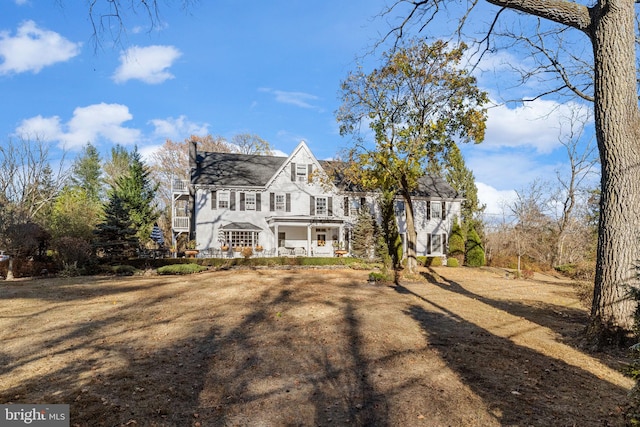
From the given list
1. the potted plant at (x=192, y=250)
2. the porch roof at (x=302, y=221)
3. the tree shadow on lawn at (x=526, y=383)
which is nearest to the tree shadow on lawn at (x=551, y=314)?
the tree shadow on lawn at (x=526, y=383)

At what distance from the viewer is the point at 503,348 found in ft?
23.7

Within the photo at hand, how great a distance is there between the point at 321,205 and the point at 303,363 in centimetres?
2437

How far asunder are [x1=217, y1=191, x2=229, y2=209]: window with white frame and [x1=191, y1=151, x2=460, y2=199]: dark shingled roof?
2.01ft

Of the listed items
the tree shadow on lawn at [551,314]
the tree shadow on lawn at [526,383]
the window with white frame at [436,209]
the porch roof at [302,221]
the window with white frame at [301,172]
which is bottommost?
the tree shadow on lawn at [551,314]

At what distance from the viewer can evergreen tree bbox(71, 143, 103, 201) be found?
49.7 meters

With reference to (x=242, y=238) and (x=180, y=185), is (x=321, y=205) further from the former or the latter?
(x=180, y=185)

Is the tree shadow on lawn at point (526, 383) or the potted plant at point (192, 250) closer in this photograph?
the tree shadow on lawn at point (526, 383)

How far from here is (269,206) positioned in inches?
1148

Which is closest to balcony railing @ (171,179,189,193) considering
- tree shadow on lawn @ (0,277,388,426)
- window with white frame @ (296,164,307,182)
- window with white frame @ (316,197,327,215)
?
window with white frame @ (296,164,307,182)

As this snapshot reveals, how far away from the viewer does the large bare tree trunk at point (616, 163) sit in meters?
7.15

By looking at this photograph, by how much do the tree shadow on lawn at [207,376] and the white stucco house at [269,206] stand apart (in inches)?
715

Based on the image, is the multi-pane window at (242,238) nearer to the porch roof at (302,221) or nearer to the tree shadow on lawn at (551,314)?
the porch roof at (302,221)

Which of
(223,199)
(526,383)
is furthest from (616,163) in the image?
(223,199)

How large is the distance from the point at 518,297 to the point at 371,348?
32.7 ft
